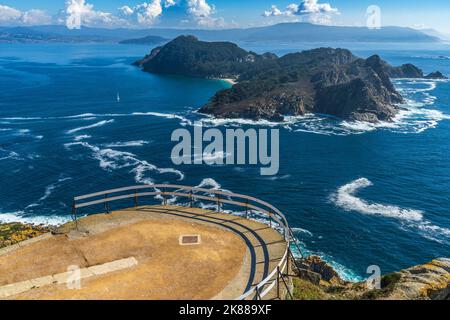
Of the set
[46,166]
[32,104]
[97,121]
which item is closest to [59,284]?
[46,166]

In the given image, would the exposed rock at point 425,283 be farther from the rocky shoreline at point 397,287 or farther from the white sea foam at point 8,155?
the white sea foam at point 8,155

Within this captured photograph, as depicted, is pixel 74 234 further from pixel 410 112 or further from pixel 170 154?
pixel 410 112

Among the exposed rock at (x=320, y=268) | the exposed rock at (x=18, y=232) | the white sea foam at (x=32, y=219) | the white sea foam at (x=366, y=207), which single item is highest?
the white sea foam at (x=366, y=207)

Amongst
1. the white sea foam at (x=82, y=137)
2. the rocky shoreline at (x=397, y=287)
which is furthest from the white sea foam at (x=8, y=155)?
the rocky shoreline at (x=397, y=287)

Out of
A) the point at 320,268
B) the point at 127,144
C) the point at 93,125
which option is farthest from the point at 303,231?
the point at 93,125

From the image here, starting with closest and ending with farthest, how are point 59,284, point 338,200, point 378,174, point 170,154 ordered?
1. point 59,284
2. point 338,200
3. point 378,174
4. point 170,154
